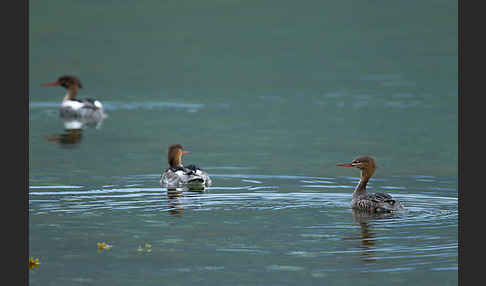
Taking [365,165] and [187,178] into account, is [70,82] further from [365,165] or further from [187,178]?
[365,165]

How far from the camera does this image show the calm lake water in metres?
9.96

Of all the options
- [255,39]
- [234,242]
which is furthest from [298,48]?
[234,242]

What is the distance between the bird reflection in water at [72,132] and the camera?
21794 millimetres

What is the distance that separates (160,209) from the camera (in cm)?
1284

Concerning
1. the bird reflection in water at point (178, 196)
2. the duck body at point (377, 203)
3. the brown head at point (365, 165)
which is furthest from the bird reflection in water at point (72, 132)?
the duck body at point (377, 203)

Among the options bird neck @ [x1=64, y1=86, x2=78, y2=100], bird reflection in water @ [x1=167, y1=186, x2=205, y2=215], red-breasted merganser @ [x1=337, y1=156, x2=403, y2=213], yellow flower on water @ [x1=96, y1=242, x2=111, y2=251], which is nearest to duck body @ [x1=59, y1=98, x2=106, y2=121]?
bird neck @ [x1=64, y1=86, x2=78, y2=100]

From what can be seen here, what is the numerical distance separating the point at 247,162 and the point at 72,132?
748 centimetres

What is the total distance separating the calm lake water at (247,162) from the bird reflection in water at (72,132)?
0.10 meters

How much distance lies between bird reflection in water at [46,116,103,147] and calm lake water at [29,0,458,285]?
0.10 meters

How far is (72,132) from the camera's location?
78.9ft

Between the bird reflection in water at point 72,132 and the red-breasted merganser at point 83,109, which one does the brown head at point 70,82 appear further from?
the bird reflection in water at point 72,132

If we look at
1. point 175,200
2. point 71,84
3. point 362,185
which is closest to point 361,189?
point 362,185
